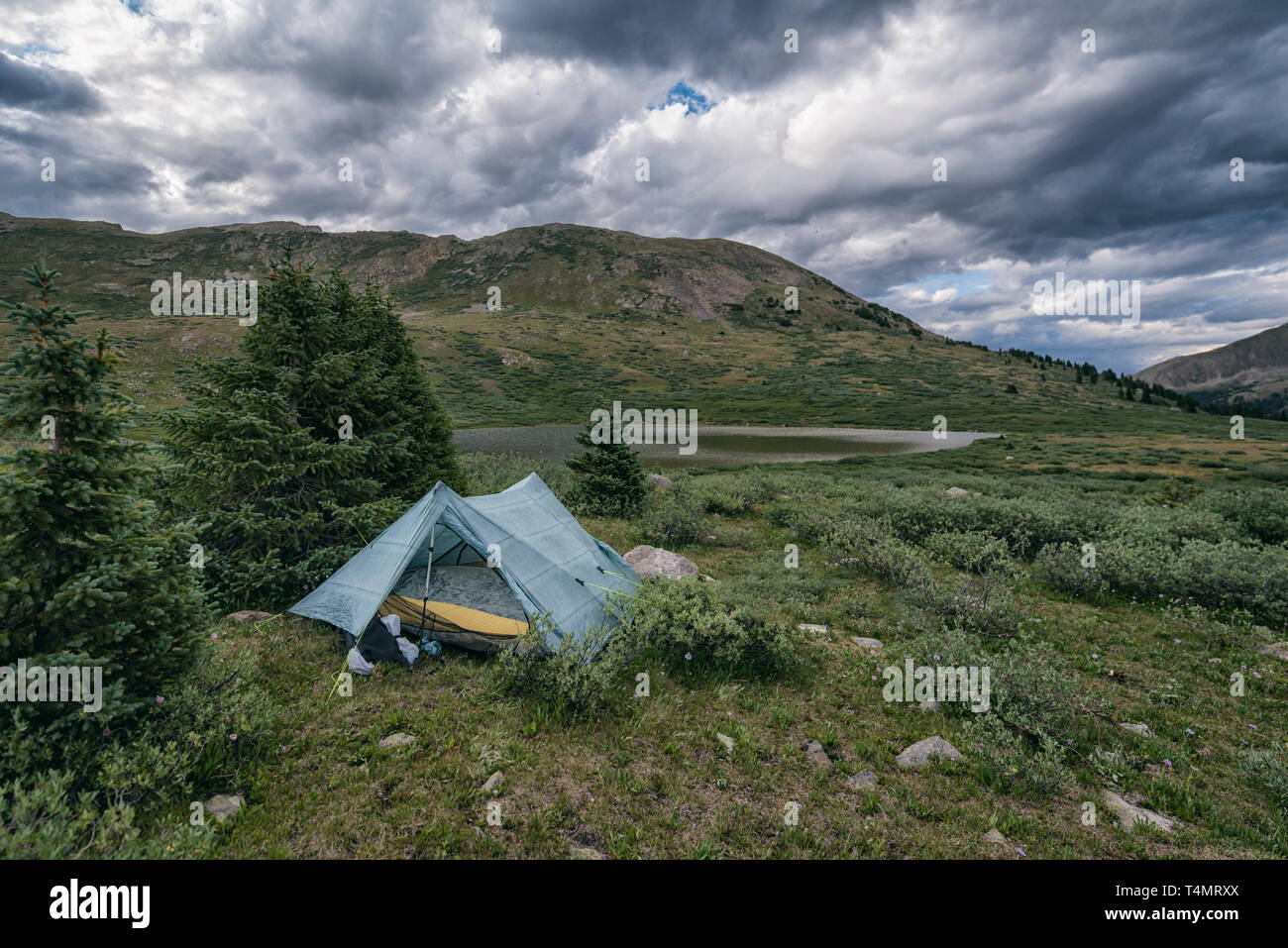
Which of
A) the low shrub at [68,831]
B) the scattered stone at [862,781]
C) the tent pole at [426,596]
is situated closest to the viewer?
the low shrub at [68,831]

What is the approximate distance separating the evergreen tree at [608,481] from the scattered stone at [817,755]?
1468 centimetres

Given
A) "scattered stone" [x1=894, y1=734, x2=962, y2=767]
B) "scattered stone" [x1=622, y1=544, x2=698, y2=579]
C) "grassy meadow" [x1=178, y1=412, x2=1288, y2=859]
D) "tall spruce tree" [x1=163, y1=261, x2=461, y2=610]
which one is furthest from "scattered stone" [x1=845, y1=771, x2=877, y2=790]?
"tall spruce tree" [x1=163, y1=261, x2=461, y2=610]

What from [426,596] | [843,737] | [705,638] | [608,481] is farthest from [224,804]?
[608,481]

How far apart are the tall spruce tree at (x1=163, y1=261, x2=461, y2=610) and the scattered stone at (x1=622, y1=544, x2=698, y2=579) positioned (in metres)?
6.27

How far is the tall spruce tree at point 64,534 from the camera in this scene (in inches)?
186

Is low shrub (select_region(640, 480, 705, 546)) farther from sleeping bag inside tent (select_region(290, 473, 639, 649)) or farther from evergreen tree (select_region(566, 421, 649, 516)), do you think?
sleeping bag inside tent (select_region(290, 473, 639, 649))

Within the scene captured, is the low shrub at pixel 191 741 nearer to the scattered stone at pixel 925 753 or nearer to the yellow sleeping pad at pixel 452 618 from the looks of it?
the yellow sleeping pad at pixel 452 618

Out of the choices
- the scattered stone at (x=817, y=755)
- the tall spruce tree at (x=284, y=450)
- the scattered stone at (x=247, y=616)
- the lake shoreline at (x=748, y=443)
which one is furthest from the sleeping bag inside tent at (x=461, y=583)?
the lake shoreline at (x=748, y=443)

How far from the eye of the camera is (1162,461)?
1908 inches

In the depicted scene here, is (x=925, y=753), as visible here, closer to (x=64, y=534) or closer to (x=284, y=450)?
(x=64, y=534)

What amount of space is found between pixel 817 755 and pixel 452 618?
20.9ft
